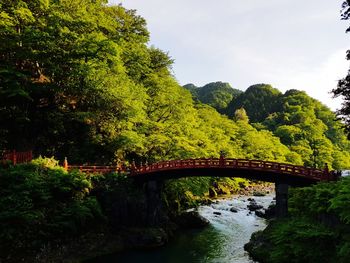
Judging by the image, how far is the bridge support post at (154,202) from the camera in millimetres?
34562

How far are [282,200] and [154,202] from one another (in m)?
11.9

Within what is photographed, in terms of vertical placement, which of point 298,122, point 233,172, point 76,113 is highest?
point 298,122

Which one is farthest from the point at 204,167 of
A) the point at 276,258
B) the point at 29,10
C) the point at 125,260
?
the point at 29,10

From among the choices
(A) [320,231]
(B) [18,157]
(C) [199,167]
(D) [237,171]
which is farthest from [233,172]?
(B) [18,157]

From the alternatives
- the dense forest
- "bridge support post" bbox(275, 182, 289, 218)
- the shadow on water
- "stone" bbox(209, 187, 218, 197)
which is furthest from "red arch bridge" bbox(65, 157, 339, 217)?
"stone" bbox(209, 187, 218, 197)

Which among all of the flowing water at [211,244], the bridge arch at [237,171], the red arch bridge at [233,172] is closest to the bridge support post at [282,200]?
the red arch bridge at [233,172]

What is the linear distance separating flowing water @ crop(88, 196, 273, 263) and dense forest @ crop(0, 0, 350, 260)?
4288 mm

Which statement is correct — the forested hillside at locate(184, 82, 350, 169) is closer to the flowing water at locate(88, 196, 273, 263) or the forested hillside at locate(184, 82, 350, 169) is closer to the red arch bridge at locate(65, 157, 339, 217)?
the flowing water at locate(88, 196, 273, 263)

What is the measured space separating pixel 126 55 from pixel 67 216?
23.5 m

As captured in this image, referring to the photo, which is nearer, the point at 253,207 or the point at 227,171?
the point at 227,171

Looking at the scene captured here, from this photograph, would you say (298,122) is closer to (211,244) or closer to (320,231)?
(211,244)

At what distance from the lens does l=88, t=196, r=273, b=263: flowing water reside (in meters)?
28.7

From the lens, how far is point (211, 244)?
33.2 meters

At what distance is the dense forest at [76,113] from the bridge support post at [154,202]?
7.07 feet
